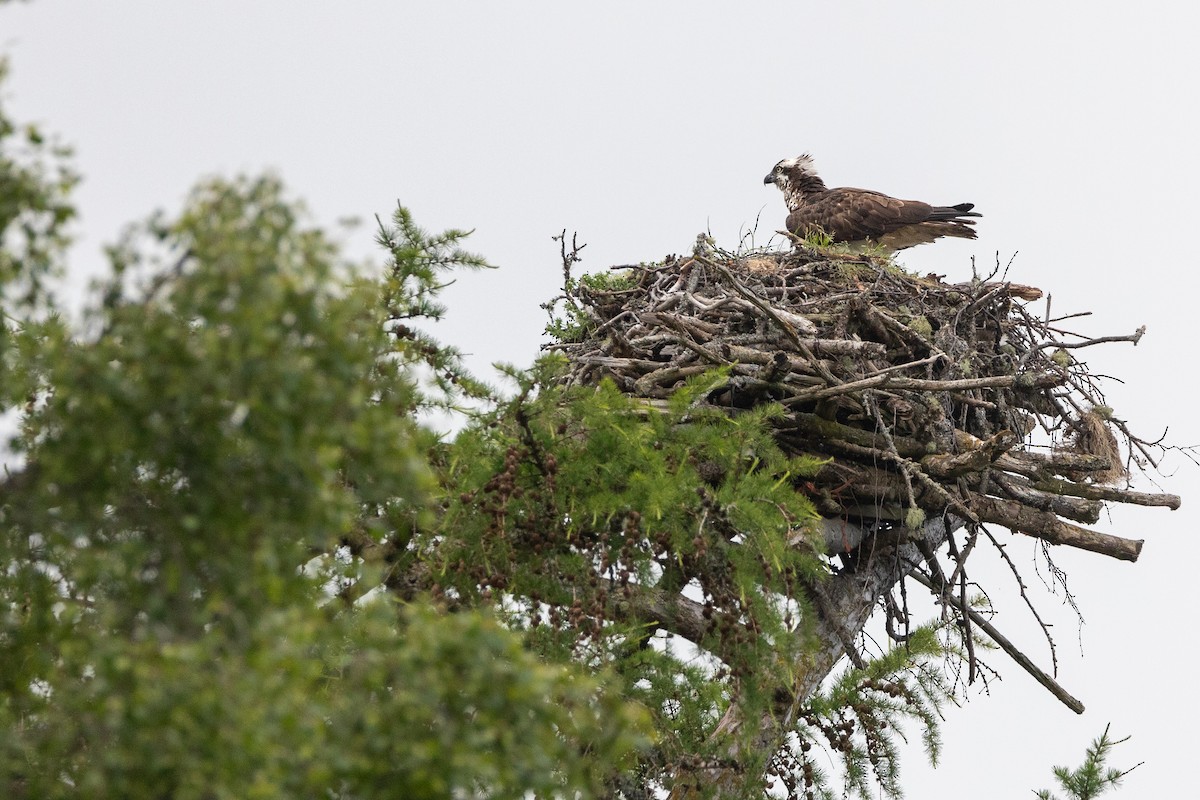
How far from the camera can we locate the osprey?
9734mm

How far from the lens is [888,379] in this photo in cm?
633

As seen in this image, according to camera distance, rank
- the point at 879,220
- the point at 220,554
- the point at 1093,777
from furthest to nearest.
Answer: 1. the point at 879,220
2. the point at 1093,777
3. the point at 220,554

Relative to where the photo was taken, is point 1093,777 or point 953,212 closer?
point 1093,777

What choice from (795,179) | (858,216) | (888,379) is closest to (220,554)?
(888,379)

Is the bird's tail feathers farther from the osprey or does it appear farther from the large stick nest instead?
the large stick nest

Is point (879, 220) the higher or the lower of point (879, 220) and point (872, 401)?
the higher

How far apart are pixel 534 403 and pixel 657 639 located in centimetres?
158

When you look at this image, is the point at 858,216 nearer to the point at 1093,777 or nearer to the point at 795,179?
the point at 795,179

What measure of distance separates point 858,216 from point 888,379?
3724 millimetres

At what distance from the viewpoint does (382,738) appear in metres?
2.83

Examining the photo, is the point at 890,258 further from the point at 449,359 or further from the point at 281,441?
the point at 281,441

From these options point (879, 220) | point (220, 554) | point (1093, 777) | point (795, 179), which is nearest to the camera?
point (220, 554)

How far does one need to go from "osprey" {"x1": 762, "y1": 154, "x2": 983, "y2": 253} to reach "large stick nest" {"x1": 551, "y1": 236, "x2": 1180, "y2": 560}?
174 centimetres

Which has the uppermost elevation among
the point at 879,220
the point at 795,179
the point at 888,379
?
the point at 795,179
